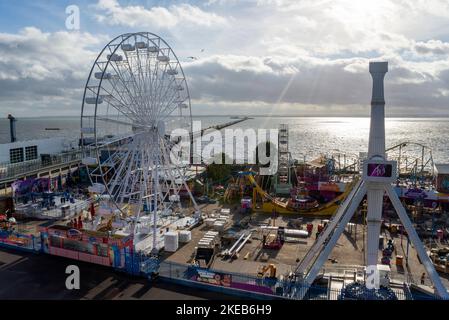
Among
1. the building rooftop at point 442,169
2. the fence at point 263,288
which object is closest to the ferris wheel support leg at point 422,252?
the fence at point 263,288

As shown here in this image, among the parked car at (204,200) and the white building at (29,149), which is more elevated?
the white building at (29,149)

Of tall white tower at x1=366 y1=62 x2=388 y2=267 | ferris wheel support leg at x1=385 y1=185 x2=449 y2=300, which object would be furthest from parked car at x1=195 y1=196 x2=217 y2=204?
ferris wheel support leg at x1=385 y1=185 x2=449 y2=300

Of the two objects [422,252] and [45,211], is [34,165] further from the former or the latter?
[422,252]

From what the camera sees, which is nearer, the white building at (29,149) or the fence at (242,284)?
the fence at (242,284)

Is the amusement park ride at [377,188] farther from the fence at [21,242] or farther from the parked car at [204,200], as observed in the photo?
the parked car at [204,200]

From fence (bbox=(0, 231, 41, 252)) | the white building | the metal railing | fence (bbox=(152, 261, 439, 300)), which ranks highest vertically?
the white building

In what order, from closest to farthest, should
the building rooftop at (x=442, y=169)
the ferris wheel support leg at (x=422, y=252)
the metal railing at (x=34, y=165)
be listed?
the ferris wheel support leg at (x=422, y=252) < the building rooftop at (x=442, y=169) < the metal railing at (x=34, y=165)

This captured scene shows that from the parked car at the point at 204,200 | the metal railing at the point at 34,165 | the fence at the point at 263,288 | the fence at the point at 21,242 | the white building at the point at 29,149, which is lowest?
the parked car at the point at 204,200

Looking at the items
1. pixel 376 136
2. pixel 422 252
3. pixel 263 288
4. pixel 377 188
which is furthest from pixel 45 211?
pixel 422 252

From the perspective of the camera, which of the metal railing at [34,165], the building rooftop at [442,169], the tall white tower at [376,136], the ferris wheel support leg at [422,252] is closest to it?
the ferris wheel support leg at [422,252]

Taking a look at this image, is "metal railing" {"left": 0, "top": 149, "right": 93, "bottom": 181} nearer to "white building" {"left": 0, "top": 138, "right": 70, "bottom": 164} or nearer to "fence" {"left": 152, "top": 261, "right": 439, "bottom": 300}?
"white building" {"left": 0, "top": 138, "right": 70, "bottom": 164}

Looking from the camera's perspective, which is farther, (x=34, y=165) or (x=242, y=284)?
(x=34, y=165)
